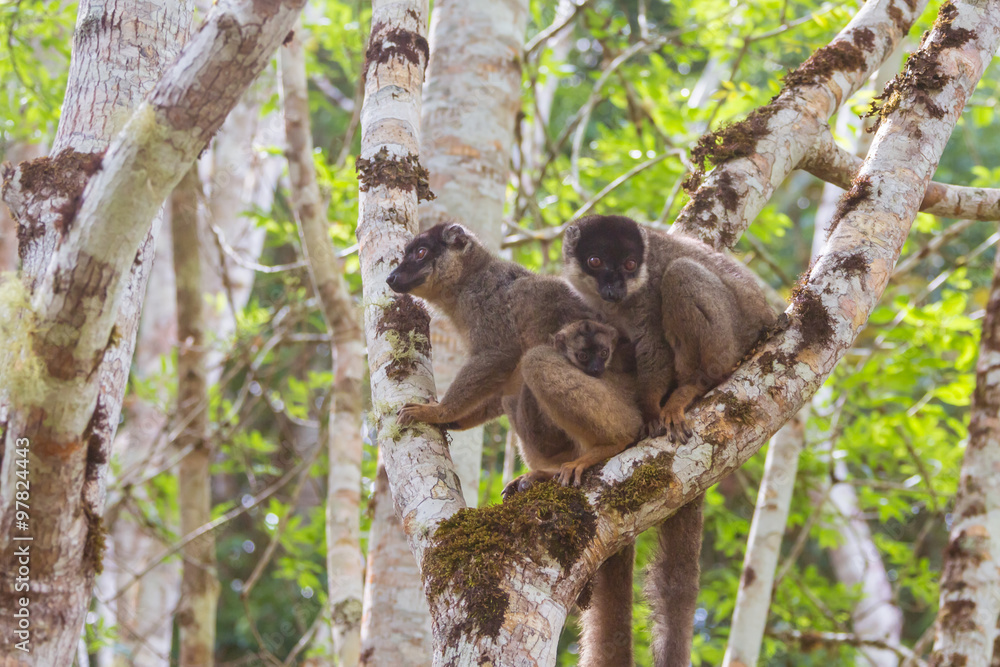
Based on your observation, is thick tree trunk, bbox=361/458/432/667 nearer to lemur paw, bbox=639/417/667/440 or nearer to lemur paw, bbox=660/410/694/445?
lemur paw, bbox=639/417/667/440

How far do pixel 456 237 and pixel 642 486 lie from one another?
2.89 metres

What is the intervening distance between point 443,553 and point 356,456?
4143 millimetres

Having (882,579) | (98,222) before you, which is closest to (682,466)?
(98,222)

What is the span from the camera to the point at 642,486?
11.2 feet

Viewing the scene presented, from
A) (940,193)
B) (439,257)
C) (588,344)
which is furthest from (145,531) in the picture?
(940,193)

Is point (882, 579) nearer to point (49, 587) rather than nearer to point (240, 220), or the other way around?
point (240, 220)

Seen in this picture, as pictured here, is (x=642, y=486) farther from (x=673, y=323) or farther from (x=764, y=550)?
(x=764, y=550)

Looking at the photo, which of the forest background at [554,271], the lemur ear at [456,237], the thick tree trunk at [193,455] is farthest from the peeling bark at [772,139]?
the thick tree trunk at [193,455]

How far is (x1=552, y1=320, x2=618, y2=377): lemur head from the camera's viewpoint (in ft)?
15.8

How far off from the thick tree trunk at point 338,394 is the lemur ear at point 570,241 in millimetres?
2776

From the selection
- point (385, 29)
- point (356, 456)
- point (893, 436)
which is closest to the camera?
point (385, 29)

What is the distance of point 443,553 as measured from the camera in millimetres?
3264

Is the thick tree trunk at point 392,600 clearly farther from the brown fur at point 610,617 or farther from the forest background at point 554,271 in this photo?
the brown fur at point 610,617

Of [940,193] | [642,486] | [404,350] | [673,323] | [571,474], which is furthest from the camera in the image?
[940,193]
